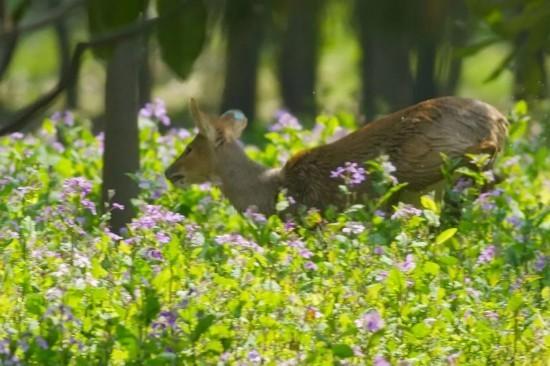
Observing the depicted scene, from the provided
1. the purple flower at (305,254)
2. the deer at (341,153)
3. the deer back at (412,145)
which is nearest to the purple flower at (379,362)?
the purple flower at (305,254)

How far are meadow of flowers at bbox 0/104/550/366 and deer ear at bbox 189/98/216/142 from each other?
660mm

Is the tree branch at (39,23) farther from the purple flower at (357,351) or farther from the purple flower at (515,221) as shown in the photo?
the purple flower at (515,221)

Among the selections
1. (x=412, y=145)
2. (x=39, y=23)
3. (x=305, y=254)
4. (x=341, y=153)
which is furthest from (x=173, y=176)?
(x=39, y=23)

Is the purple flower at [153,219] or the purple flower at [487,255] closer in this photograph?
the purple flower at [153,219]

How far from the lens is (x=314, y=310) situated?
7.24 m

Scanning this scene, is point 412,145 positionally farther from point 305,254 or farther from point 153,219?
point 153,219

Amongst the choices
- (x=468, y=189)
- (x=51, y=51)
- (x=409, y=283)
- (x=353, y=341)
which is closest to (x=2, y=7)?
(x=353, y=341)

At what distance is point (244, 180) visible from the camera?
1059 cm

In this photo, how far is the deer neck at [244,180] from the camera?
1052 centimetres

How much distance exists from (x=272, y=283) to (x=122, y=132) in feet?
9.14

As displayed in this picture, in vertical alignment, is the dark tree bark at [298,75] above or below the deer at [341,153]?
above

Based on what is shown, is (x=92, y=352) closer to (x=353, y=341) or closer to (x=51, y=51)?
(x=353, y=341)

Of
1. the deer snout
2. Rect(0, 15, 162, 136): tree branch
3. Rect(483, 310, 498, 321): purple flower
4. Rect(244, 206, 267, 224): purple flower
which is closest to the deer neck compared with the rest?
the deer snout

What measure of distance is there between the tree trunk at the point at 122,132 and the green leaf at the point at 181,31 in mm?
4027
